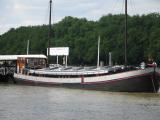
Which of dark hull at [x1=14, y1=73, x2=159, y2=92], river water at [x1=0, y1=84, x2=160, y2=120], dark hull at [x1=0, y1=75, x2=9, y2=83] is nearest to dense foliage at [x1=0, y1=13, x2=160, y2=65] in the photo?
dark hull at [x1=0, y1=75, x2=9, y2=83]

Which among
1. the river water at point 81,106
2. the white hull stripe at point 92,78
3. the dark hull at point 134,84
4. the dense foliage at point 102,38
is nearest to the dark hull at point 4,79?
the white hull stripe at point 92,78

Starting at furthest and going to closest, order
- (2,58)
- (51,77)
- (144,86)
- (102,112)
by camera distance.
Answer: (2,58) → (51,77) → (144,86) → (102,112)

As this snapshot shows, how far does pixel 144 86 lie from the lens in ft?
187

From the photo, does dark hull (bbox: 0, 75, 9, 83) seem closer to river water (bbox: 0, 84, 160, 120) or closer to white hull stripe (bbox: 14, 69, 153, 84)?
white hull stripe (bbox: 14, 69, 153, 84)

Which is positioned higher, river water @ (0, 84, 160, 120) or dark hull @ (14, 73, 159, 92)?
dark hull @ (14, 73, 159, 92)

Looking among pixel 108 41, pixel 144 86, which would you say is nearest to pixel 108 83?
pixel 144 86

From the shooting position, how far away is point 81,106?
42.7 meters

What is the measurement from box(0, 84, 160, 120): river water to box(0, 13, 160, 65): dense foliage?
7639 centimetres

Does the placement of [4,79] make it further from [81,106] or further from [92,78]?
[81,106]

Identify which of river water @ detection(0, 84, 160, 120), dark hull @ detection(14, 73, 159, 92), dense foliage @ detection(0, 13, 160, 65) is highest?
Result: dense foliage @ detection(0, 13, 160, 65)

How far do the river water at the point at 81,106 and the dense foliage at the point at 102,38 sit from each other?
7639 cm

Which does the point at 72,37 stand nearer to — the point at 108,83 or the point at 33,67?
the point at 33,67

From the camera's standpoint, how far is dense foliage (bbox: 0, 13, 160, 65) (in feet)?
471

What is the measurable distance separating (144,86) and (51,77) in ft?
45.0
